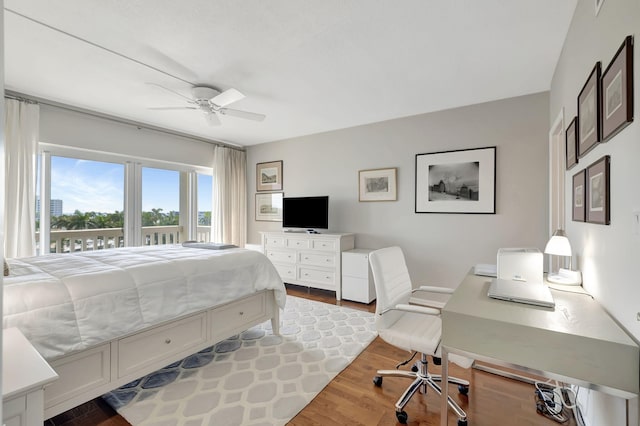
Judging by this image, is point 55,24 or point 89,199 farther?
point 89,199

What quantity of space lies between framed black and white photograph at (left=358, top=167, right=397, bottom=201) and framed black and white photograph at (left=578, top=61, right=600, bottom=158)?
243cm

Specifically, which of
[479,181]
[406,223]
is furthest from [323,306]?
[479,181]

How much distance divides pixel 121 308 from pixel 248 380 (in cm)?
103

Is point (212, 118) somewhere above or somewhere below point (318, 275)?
above

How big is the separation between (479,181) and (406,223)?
1.03 m

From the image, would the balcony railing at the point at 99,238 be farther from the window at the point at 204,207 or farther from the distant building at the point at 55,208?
the window at the point at 204,207

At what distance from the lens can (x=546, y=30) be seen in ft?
6.98

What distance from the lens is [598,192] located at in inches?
56.6

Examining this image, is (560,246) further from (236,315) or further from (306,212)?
(306,212)

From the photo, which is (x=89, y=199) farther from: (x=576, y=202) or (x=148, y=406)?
(x=576, y=202)

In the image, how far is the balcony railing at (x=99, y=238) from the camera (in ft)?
11.9

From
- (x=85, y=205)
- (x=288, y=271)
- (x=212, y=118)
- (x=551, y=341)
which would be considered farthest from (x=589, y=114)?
(x=85, y=205)

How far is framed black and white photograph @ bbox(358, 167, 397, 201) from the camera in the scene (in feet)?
13.6

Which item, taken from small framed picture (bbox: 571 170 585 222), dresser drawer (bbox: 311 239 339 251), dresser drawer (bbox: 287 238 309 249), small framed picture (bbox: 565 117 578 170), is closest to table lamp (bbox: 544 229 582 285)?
small framed picture (bbox: 571 170 585 222)
